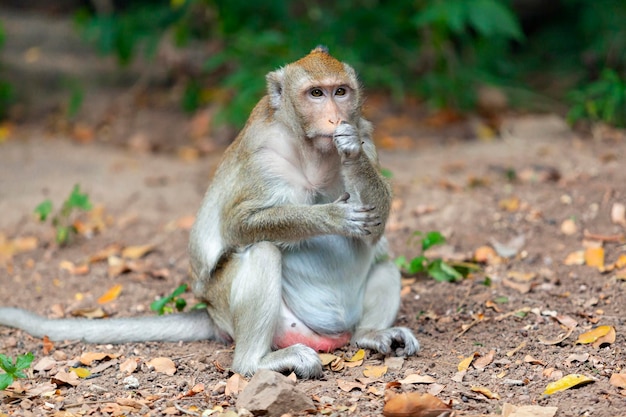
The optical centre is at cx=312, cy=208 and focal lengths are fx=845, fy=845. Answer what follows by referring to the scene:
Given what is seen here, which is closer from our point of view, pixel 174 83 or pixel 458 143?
pixel 458 143

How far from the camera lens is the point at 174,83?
13.1 m

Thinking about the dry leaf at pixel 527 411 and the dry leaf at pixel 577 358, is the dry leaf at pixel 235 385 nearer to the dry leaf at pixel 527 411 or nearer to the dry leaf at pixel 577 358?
the dry leaf at pixel 527 411

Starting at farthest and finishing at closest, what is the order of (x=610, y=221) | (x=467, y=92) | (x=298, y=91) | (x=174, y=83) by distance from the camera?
(x=174, y=83), (x=467, y=92), (x=610, y=221), (x=298, y=91)

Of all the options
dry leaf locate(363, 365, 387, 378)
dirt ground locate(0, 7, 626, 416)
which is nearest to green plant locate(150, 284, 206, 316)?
dirt ground locate(0, 7, 626, 416)

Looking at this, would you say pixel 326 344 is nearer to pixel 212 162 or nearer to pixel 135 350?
pixel 135 350

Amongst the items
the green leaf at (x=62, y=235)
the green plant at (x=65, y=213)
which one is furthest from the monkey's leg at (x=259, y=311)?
the green leaf at (x=62, y=235)

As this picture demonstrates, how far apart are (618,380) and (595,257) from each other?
7.15 ft

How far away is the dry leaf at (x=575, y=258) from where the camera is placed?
6.64 metres

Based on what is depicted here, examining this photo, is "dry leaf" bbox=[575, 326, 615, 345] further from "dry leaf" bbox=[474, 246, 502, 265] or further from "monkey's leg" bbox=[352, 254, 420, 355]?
"dry leaf" bbox=[474, 246, 502, 265]

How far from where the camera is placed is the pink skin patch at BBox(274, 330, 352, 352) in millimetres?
5406

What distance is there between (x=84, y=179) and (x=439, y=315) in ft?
17.5

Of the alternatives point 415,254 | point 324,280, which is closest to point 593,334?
point 324,280

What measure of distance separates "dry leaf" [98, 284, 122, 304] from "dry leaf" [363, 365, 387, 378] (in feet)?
8.31

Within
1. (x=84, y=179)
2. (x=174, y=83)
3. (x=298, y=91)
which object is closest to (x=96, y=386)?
(x=298, y=91)
